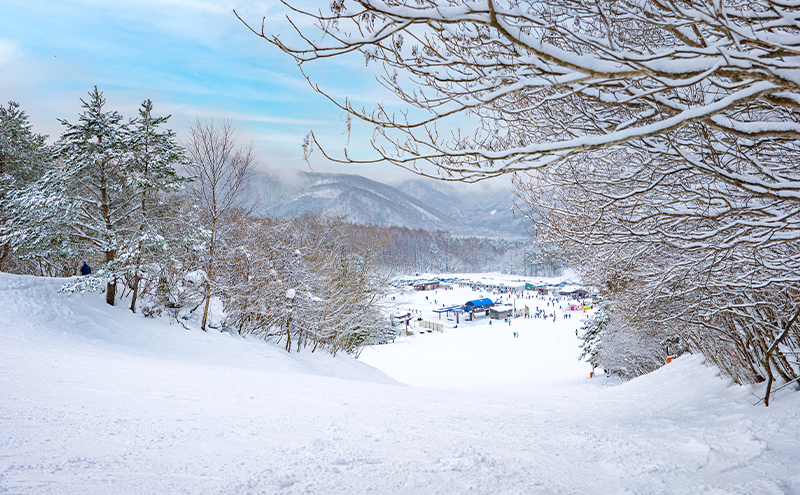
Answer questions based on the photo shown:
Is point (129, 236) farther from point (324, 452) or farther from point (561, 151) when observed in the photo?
point (561, 151)

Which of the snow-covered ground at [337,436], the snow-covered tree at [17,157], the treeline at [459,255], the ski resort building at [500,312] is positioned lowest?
the ski resort building at [500,312]

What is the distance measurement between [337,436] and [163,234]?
37.9ft

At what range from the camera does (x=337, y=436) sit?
14.0 ft

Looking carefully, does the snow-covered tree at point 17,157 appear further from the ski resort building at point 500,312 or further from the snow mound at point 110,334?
the ski resort building at point 500,312

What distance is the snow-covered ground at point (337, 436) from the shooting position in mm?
3102

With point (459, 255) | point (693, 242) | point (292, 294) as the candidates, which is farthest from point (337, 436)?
point (459, 255)

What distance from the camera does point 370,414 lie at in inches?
215

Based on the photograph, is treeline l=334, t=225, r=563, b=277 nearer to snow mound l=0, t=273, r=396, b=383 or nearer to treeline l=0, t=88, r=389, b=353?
treeline l=0, t=88, r=389, b=353

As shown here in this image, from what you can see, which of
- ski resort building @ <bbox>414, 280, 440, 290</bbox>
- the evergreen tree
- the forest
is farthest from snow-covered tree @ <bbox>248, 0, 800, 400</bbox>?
ski resort building @ <bbox>414, 280, 440, 290</bbox>

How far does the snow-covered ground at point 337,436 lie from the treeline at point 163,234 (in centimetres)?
373

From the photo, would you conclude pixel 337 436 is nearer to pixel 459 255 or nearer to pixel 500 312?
pixel 500 312

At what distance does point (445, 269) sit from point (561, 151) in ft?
401

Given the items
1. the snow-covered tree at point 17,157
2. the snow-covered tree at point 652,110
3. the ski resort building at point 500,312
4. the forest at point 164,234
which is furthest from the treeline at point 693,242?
the ski resort building at point 500,312

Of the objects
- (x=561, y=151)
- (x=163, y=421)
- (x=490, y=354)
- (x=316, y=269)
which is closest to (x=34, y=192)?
(x=316, y=269)
